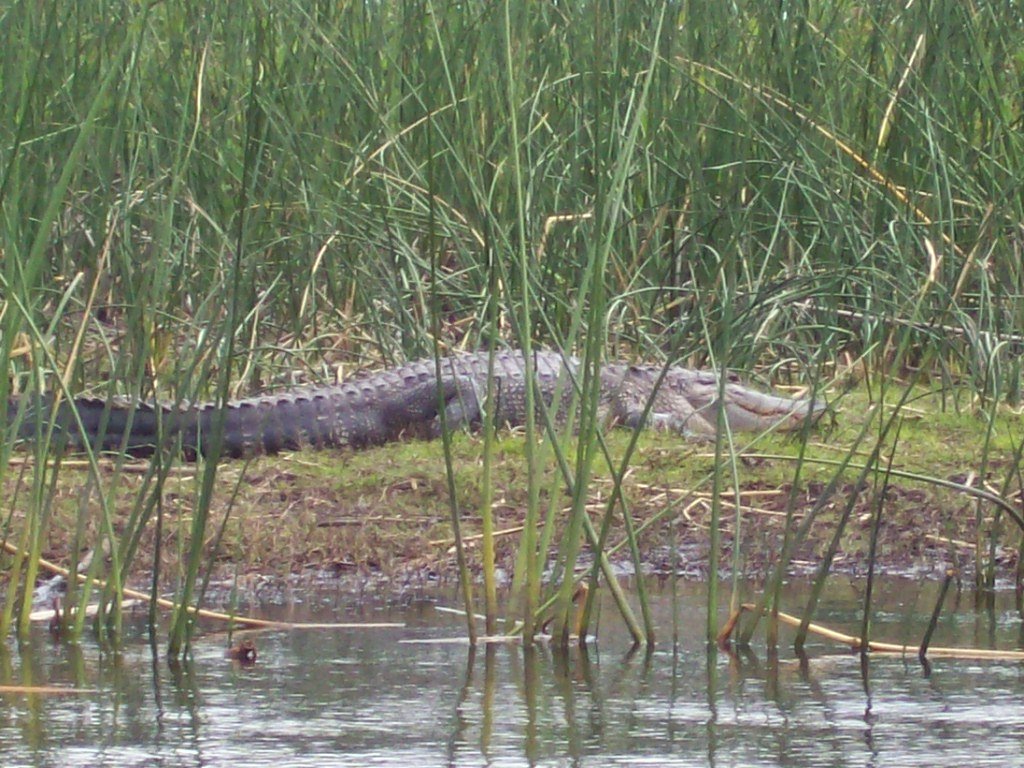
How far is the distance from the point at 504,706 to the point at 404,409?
3.55 metres

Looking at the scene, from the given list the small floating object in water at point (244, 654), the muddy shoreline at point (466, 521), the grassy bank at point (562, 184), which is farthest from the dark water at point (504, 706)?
the grassy bank at point (562, 184)

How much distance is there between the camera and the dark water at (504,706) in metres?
2.45

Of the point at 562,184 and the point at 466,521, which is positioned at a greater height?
the point at 562,184

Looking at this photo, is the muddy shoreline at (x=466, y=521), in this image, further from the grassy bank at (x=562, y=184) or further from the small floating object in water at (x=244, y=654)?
the grassy bank at (x=562, y=184)

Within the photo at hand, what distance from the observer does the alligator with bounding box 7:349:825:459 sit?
230 inches

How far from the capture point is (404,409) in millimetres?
6262

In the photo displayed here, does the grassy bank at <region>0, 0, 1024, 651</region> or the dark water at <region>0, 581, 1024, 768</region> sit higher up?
the grassy bank at <region>0, 0, 1024, 651</region>

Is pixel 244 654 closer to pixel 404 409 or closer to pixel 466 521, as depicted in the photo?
pixel 466 521

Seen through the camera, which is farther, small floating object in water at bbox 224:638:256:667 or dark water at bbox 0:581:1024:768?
small floating object in water at bbox 224:638:256:667

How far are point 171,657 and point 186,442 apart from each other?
2.99 metres

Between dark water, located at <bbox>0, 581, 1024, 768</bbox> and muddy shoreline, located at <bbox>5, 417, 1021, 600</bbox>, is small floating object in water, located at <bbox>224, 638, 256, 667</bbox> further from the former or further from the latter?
muddy shoreline, located at <bbox>5, 417, 1021, 600</bbox>

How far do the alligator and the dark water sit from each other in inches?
93.4

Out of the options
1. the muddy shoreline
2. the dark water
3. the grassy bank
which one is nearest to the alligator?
the grassy bank

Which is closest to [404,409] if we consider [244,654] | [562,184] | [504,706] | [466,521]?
[562,184]
